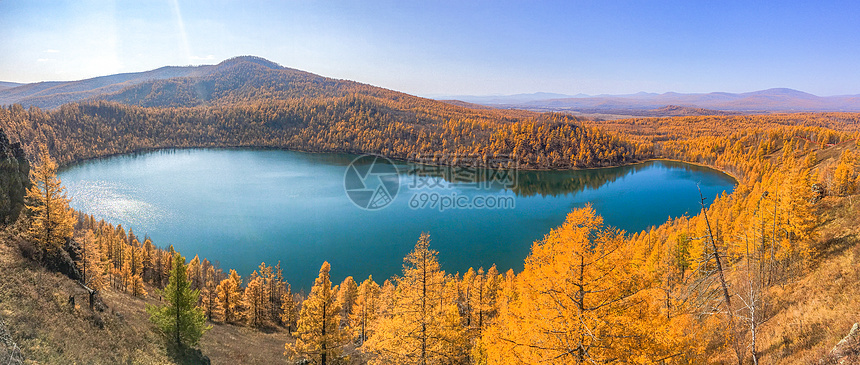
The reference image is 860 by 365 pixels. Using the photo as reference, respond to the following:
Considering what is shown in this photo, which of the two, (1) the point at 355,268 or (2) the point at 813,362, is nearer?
(2) the point at 813,362

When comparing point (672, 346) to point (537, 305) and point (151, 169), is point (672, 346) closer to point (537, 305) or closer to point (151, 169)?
point (537, 305)

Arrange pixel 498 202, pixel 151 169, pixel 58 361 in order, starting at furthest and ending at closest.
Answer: pixel 151 169 → pixel 498 202 → pixel 58 361

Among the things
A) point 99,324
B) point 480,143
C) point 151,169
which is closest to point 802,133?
point 480,143

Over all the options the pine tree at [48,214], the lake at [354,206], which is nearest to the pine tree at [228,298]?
the lake at [354,206]

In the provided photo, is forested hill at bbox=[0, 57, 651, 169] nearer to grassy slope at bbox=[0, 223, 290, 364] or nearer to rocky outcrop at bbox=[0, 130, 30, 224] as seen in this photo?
rocky outcrop at bbox=[0, 130, 30, 224]

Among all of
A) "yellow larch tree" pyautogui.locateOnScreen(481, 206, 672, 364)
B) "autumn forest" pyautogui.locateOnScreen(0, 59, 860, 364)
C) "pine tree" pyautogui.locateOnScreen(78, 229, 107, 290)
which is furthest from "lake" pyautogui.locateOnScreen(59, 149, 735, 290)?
"yellow larch tree" pyautogui.locateOnScreen(481, 206, 672, 364)

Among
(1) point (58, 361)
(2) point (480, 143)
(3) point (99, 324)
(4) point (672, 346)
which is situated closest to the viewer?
(4) point (672, 346)
